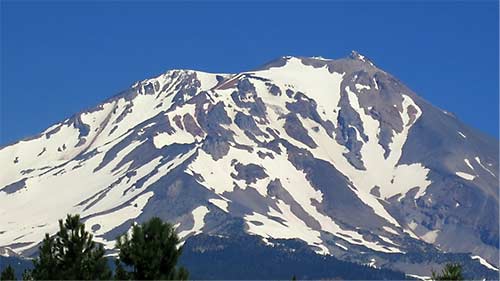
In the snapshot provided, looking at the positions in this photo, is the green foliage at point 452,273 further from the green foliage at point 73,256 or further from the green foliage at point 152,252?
the green foliage at point 73,256

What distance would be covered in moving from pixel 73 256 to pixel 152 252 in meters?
7.79

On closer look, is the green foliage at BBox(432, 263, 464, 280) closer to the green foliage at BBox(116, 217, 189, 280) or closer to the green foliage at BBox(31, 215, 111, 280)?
the green foliage at BBox(116, 217, 189, 280)

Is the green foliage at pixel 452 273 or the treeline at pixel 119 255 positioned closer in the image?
the treeline at pixel 119 255

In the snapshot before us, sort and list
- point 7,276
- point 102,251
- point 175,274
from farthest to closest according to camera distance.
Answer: point 7,276 < point 102,251 < point 175,274

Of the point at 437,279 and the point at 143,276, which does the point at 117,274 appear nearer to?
the point at 143,276

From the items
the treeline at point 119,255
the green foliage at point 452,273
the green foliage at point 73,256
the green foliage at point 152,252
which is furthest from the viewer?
the green foliage at point 452,273

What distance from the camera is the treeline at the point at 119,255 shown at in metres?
72.6

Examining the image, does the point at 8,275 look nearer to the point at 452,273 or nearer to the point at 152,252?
the point at 152,252

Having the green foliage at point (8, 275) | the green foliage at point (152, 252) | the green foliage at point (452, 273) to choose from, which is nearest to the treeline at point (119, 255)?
the green foliage at point (152, 252)

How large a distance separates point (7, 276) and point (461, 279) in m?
31.8

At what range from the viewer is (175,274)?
7269 cm

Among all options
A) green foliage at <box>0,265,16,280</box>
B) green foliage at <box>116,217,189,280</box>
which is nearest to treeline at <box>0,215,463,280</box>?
green foliage at <box>116,217,189,280</box>

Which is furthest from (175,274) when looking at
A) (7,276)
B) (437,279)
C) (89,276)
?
(7,276)

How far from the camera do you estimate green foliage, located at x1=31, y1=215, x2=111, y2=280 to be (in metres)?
77.4
